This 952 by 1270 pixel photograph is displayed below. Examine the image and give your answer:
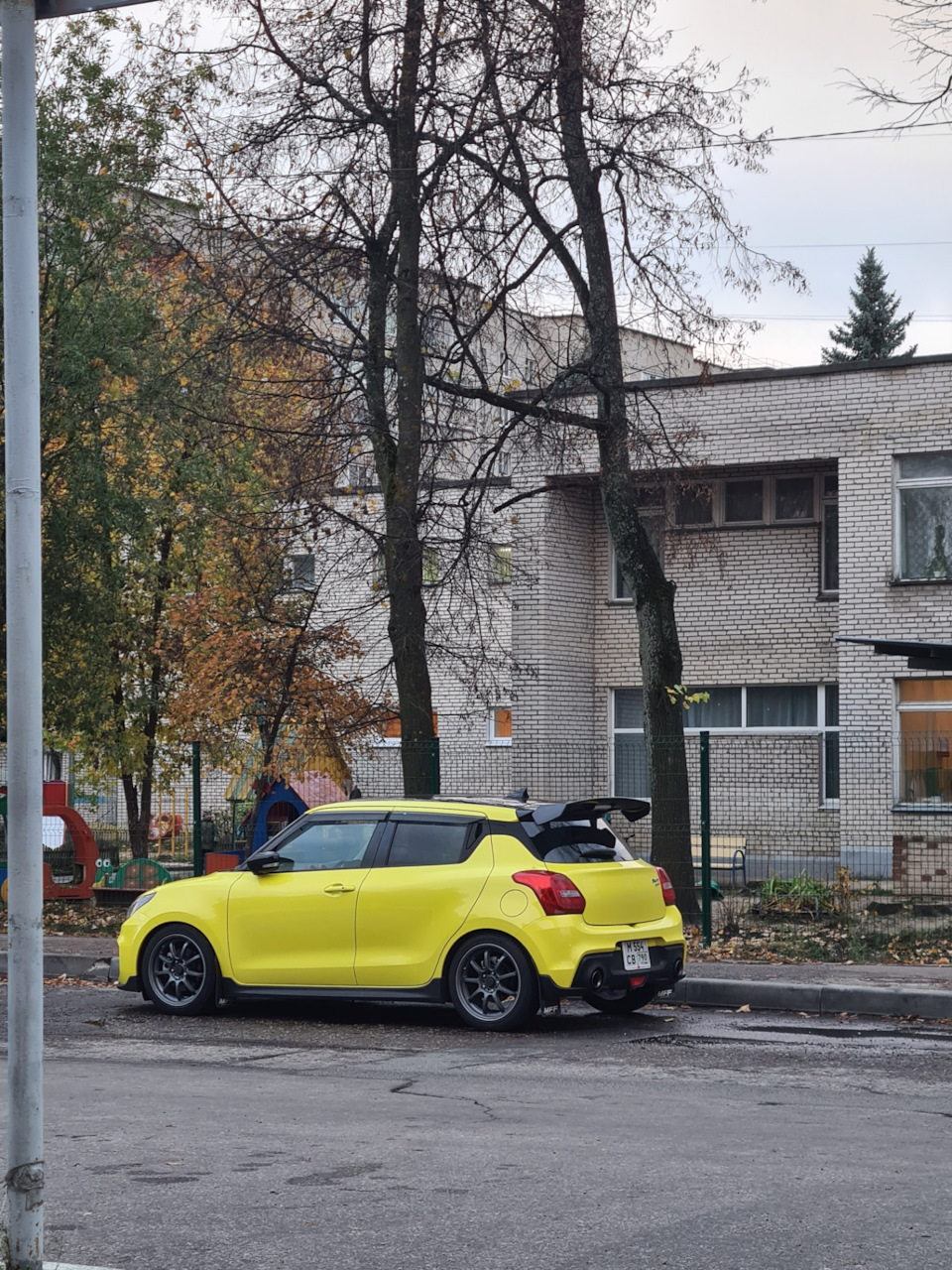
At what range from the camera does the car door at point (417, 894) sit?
11.7m

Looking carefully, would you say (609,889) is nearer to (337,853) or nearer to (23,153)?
(337,853)

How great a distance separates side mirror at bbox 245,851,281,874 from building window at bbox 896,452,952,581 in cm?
1626

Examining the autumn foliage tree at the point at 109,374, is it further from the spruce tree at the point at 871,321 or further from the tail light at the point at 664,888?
the spruce tree at the point at 871,321

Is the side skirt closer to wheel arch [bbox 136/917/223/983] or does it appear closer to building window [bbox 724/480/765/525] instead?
wheel arch [bbox 136/917/223/983]

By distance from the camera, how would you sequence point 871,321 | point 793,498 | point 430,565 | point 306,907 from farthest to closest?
1. point 871,321
2. point 793,498
3. point 430,565
4. point 306,907

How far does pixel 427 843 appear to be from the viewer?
12102 millimetres

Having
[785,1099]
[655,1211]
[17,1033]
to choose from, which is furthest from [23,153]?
[785,1099]

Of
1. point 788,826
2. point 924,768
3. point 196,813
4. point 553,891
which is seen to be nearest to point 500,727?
point 196,813

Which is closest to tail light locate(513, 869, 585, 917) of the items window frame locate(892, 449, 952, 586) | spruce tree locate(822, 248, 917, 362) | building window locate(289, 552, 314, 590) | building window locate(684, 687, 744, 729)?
building window locate(289, 552, 314, 590)

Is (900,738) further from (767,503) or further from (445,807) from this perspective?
(445,807)

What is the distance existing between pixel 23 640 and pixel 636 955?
7.68m

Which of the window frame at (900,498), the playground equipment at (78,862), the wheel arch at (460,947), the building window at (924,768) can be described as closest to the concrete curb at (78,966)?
the wheel arch at (460,947)

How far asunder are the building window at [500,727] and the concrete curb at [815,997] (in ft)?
54.3

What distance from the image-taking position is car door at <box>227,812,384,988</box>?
39.7ft
